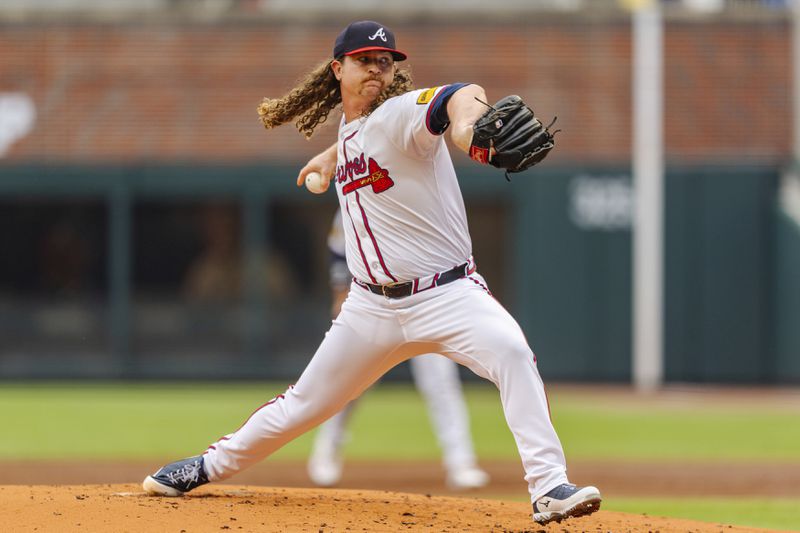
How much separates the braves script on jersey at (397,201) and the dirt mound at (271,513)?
37.4 inches

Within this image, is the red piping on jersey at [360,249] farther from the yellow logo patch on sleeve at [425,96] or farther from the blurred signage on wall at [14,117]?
the blurred signage on wall at [14,117]

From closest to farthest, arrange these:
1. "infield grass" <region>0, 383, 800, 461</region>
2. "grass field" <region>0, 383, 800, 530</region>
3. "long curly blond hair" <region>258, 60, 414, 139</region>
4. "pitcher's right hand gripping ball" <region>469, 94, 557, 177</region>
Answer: "pitcher's right hand gripping ball" <region>469, 94, 557, 177</region> < "long curly blond hair" <region>258, 60, 414, 139</region> < "grass field" <region>0, 383, 800, 530</region> < "infield grass" <region>0, 383, 800, 461</region>

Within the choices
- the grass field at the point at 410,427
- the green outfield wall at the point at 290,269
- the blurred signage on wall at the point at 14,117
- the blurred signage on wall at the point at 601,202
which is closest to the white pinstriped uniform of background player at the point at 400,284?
the grass field at the point at 410,427

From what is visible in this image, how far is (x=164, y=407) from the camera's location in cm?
1344

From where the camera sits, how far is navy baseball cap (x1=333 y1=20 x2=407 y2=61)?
4777mm

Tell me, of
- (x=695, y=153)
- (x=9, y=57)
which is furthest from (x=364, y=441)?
(x=9, y=57)

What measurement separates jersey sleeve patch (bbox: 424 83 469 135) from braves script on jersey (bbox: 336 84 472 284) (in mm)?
180

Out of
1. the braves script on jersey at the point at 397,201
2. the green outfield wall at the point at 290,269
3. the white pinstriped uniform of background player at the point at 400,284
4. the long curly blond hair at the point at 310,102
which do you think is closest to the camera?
the white pinstriped uniform of background player at the point at 400,284

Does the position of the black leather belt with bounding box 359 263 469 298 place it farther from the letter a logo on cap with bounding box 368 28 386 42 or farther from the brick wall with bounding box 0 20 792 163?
the brick wall with bounding box 0 20 792 163

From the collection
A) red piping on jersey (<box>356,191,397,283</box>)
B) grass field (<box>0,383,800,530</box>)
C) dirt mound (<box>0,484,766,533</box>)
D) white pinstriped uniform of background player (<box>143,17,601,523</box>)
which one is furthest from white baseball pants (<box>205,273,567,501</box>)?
grass field (<box>0,383,800,530</box>)

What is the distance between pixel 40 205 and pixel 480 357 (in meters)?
13.2

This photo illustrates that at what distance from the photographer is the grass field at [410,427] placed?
31.3ft

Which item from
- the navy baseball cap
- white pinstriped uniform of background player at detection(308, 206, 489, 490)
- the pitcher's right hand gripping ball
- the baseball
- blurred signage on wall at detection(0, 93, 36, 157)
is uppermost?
blurred signage on wall at detection(0, 93, 36, 157)

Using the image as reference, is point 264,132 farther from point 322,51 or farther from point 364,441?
point 364,441
